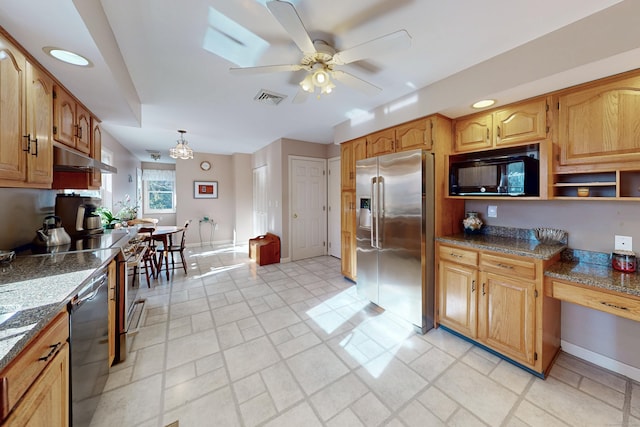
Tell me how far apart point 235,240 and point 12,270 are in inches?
200

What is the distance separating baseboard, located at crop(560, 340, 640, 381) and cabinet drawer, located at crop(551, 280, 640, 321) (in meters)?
0.74

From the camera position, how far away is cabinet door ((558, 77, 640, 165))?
5.12ft

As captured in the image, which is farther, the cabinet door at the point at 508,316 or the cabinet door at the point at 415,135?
the cabinet door at the point at 415,135

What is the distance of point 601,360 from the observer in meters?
1.87

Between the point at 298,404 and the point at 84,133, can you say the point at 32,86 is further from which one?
the point at 298,404

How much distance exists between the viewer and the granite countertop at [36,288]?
2.56 ft

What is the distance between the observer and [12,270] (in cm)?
138

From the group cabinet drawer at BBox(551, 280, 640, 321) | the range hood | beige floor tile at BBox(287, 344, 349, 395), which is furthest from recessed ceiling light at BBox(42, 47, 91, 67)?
cabinet drawer at BBox(551, 280, 640, 321)

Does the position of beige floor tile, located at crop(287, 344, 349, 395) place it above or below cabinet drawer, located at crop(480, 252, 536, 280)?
below

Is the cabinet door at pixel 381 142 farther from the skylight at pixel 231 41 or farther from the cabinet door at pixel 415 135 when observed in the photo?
the skylight at pixel 231 41

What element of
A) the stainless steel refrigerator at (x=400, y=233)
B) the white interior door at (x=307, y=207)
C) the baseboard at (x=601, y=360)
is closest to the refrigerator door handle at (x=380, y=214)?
the stainless steel refrigerator at (x=400, y=233)

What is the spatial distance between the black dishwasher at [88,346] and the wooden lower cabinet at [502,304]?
2701mm

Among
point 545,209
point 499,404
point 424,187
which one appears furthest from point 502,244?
point 499,404

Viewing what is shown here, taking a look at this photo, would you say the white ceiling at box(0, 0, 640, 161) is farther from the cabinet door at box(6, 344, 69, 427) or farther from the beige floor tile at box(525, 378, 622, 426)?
the beige floor tile at box(525, 378, 622, 426)
